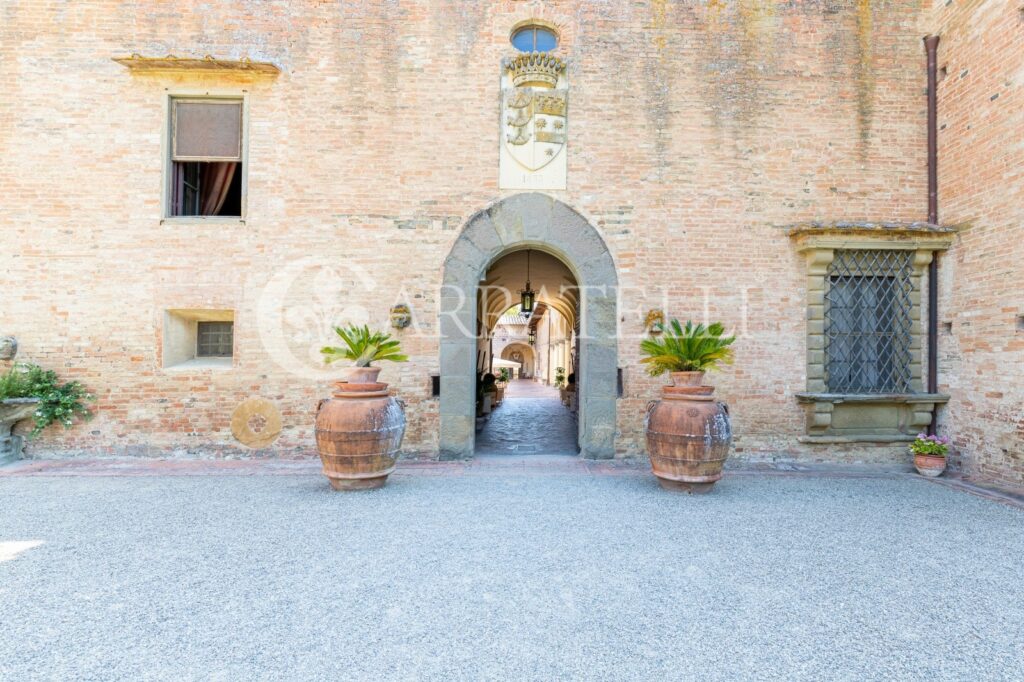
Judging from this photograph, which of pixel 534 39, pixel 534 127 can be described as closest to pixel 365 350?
pixel 534 127

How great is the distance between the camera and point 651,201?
613 centimetres

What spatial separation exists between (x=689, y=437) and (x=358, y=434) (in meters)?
3.12

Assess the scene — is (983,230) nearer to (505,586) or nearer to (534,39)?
(534,39)

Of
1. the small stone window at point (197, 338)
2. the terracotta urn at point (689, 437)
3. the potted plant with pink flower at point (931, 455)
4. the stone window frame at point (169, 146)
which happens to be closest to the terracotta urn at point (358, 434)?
the small stone window at point (197, 338)

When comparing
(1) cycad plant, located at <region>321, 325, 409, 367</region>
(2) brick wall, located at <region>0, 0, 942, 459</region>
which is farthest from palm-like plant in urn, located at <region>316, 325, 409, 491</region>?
(2) brick wall, located at <region>0, 0, 942, 459</region>

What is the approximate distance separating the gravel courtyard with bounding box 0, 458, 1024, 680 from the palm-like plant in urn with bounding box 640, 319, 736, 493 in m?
0.25

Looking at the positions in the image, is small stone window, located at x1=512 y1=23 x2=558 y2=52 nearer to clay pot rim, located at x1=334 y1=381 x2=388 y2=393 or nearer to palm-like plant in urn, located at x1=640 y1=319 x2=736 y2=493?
palm-like plant in urn, located at x1=640 y1=319 x2=736 y2=493

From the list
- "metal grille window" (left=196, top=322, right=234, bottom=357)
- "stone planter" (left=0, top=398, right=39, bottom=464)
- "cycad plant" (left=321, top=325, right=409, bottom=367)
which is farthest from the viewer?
"metal grille window" (left=196, top=322, right=234, bottom=357)

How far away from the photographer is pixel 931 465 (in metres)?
5.68

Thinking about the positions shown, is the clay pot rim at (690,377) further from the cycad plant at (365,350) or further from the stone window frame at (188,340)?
the stone window frame at (188,340)

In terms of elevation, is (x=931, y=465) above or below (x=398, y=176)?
below

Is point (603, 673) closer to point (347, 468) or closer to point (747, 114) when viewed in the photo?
point (347, 468)

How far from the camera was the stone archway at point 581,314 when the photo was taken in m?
6.05

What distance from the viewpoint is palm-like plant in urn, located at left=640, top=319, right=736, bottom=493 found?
4.61 meters
